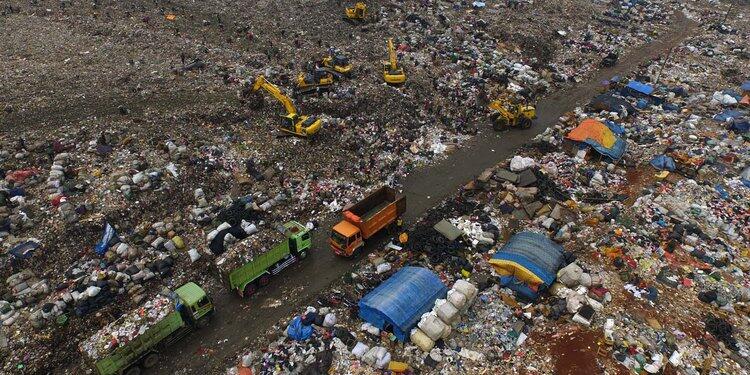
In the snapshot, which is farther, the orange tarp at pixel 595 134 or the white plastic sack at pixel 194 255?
the orange tarp at pixel 595 134

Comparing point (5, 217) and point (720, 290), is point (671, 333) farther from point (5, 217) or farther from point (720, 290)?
point (5, 217)

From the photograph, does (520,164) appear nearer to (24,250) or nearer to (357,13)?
(357,13)

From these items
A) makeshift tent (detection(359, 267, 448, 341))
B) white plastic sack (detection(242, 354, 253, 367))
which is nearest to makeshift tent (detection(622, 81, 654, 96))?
makeshift tent (detection(359, 267, 448, 341))

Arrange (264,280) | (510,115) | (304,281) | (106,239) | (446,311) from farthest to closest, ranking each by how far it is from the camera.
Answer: (510,115) → (106,239) → (304,281) → (264,280) → (446,311)

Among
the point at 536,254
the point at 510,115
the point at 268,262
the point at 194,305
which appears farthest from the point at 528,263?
the point at 510,115

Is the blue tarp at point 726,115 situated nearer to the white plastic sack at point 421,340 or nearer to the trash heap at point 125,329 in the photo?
the white plastic sack at point 421,340

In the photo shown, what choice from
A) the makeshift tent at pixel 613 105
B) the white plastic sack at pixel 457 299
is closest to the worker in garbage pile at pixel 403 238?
the white plastic sack at pixel 457 299
